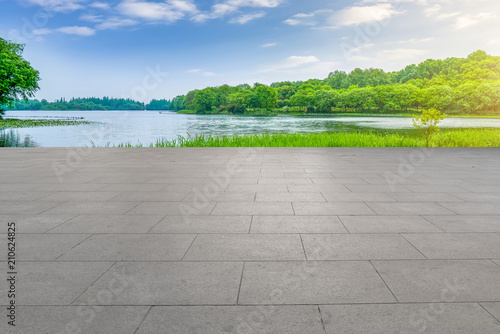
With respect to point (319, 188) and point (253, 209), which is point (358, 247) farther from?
point (319, 188)

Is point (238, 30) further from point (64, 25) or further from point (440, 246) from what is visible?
point (440, 246)

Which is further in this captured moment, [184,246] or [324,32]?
[324,32]

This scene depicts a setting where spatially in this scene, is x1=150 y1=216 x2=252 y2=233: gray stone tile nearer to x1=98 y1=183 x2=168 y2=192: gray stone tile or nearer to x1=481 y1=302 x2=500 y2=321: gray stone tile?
x1=98 y1=183 x2=168 y2=192: gray stone tile

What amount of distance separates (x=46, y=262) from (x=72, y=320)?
130 cm

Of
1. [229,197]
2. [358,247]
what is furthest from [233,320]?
[229,197]

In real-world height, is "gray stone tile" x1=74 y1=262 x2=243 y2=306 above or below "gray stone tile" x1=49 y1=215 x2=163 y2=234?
below

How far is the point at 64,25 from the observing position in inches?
2251

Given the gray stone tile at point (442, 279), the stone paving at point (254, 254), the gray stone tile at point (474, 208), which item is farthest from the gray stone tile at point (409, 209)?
the gray stone tile at point (442, 279)

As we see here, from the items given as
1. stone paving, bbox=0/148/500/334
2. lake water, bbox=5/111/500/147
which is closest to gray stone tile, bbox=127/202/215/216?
stone paving, bbox=0/148/500/334

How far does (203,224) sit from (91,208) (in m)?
2.18

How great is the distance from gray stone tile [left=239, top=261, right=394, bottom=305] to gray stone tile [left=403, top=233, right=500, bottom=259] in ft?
3.10

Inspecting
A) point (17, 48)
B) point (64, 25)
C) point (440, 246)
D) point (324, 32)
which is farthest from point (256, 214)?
point (64, 25)

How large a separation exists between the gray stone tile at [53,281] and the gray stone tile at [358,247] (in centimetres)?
220

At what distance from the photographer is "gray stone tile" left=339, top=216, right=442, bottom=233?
173 inches
